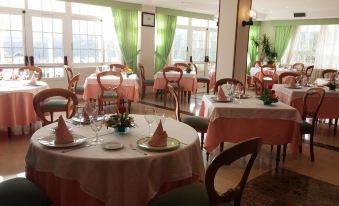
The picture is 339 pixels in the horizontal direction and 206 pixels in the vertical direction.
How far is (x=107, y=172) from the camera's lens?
5.80ft

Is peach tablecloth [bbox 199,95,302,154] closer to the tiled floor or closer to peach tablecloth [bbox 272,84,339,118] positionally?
the tiled floor

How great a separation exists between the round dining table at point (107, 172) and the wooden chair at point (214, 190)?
9 cm

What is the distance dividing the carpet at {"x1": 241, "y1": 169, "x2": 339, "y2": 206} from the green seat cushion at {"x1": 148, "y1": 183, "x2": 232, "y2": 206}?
108 centimetres

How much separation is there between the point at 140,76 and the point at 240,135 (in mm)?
5102

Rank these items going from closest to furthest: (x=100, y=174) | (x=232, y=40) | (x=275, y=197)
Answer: (x=100, y=174) < (x=275, y=197) < (x=232, y=40)

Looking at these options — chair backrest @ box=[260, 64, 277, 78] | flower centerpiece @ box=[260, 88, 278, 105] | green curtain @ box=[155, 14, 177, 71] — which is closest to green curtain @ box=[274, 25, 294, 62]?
chair backrest @ box=[260, 64, 277, 78]

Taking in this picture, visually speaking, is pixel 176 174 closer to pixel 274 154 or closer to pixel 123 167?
pixel 123 167

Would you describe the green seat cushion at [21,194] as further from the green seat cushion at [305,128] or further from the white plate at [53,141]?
the green seat cushion at [305,128]

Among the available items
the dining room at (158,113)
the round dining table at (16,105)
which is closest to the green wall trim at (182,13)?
the dining room at (158,113)

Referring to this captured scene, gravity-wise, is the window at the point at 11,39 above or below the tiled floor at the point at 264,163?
above

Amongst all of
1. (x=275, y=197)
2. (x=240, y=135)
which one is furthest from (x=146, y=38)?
(x=275, y=197)

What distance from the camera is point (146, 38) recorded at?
8.66m

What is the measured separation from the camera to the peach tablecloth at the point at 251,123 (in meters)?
3.39

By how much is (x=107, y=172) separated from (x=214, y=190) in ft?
2.04
